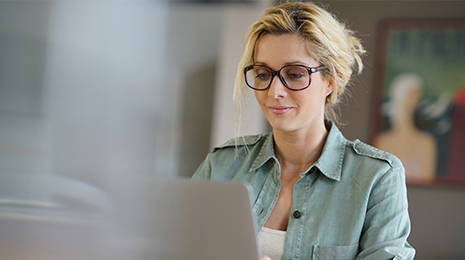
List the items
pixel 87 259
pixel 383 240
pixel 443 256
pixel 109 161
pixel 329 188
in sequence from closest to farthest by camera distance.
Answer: pixel 87 259, pixel 383 240, pixel 329 188, pixel 443 256, pixel 109 161

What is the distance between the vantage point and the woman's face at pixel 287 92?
129 centimetres

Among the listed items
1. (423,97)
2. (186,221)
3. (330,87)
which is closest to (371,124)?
(423,97)

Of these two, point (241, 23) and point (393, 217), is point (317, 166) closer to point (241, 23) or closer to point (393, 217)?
point (393, 217)

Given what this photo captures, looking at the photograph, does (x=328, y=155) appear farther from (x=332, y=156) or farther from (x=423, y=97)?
(x=423, y=97)

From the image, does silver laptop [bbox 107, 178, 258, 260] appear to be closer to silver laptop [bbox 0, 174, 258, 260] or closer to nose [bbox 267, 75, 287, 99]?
silver laptop [bbox 0, 174, 258, 260]

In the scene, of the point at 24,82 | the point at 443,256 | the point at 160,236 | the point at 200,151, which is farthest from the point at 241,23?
the point at 160,236

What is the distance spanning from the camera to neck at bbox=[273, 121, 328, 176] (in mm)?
1382

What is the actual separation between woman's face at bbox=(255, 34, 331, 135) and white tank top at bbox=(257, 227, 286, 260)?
0.73 feet

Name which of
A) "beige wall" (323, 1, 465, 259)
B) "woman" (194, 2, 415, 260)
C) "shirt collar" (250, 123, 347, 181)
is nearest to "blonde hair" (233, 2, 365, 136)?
"woman" (194, 2, 415, 260)

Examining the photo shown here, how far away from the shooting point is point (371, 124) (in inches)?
141

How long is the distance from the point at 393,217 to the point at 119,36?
3120 mm

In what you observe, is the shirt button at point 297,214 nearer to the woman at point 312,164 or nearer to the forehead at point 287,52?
the woman at point 312,164

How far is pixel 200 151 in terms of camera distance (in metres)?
3.87

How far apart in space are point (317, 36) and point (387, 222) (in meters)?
0.40
